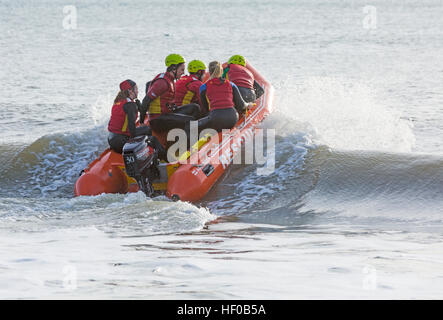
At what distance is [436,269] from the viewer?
11.9 ft

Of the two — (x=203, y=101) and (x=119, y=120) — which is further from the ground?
(x=203, y=101)

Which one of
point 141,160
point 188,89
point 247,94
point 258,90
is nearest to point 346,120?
point 258,90

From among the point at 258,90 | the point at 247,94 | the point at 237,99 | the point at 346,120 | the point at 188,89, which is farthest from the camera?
the point at 346,120

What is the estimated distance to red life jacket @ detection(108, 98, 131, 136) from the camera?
20.9 ft

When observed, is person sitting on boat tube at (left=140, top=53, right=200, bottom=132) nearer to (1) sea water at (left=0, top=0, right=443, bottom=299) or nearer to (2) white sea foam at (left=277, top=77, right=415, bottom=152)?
(1) sea water at (left=0, top=0, right=443, bottom=299)

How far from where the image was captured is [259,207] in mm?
6312

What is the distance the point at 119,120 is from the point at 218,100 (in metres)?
1.16

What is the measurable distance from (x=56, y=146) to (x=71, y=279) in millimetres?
5102

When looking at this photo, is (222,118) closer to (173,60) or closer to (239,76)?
(173,60)

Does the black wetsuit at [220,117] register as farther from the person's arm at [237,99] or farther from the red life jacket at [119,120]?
the red life jacket at [119,120]

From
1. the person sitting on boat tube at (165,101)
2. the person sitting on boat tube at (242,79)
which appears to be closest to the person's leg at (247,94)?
the person sitting on boat tube at (242,79)

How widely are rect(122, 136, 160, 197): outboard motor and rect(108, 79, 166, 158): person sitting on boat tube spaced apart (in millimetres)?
220
